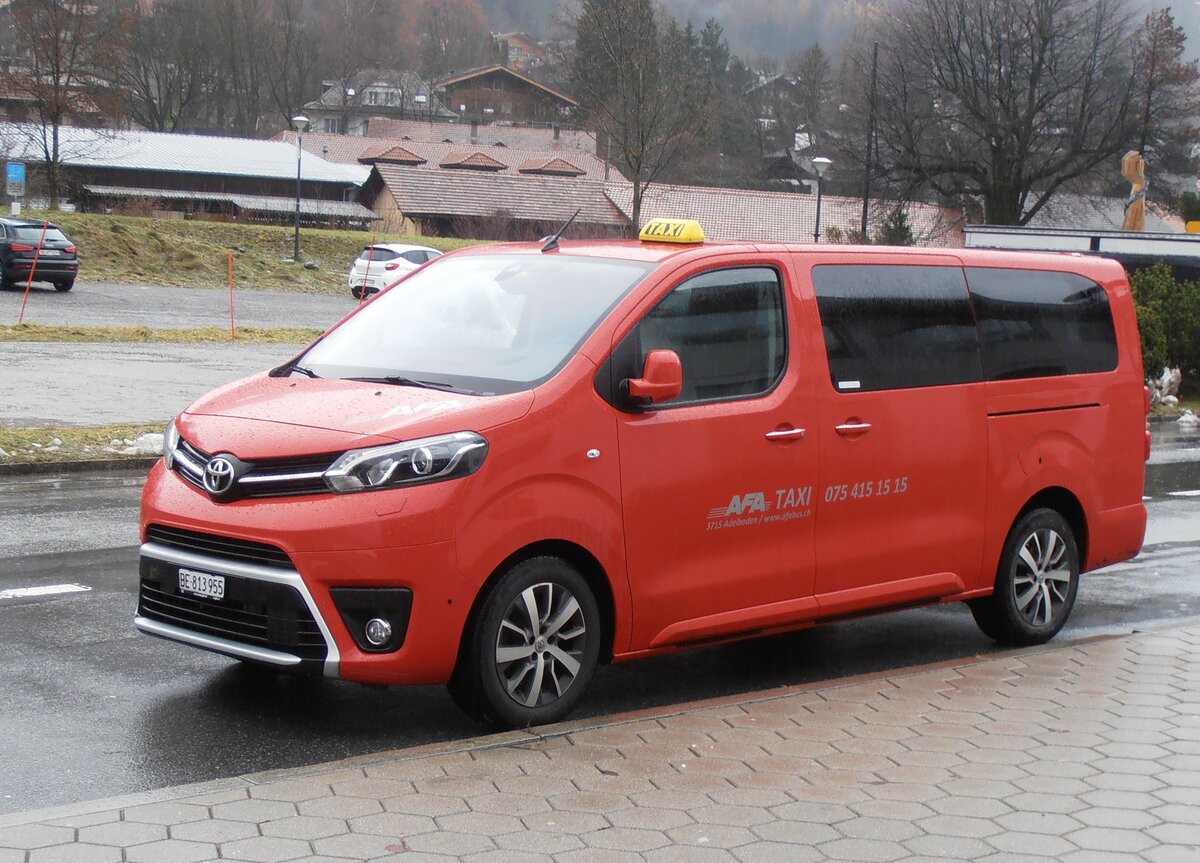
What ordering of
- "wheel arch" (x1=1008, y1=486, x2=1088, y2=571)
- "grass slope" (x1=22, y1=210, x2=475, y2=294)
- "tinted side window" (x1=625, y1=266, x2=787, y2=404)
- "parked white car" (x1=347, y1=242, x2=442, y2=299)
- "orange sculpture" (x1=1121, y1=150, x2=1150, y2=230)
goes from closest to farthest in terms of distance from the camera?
"tinted side window" (x1=625, y1=266, x2=787, y2=404), "wheel arch" (x1=1008, y1=486, x2=1088, y2=571), "orange sculpture" (x1=1121, y1=150, x2=1150, y2=230), "parked white car" (x1=347, y1=242, x2=442, y2=299), "grass slope" (x1=22, y1=210, x2=475, y2=294)

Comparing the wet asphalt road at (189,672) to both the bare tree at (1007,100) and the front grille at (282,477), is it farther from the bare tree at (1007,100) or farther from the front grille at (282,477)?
the bare tree at (1007,100)

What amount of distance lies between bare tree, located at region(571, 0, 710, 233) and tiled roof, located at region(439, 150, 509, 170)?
2337cm

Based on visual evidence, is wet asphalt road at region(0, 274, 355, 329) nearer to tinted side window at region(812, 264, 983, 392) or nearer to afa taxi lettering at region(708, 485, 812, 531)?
tinted side window at region(812, 264, 983, 392)

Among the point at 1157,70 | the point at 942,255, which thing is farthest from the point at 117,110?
the point at 942,255

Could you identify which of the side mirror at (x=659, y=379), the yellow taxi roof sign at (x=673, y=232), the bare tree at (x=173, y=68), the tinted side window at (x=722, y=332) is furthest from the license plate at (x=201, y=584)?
the bare tree at (x=173, y=68)

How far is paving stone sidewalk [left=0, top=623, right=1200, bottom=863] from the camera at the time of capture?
14.2ft

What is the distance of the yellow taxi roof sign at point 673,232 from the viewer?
662 cm

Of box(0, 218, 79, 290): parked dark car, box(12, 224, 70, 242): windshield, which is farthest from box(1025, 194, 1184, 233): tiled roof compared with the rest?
box(12, 224, 70, 242): windshield

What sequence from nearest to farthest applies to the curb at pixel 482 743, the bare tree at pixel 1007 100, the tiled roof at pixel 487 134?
1. the curb at pixel 482 743
2. the bare tree at pixel 1007 100
3. the tiled roof at pixel 487 134

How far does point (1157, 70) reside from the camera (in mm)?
66062

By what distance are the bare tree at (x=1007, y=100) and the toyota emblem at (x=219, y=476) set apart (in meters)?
61.1

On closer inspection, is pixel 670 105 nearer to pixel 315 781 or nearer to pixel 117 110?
pixel 117 110

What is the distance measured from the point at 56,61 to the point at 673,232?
55.0 meters

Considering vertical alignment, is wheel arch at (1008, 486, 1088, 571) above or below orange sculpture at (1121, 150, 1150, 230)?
below
